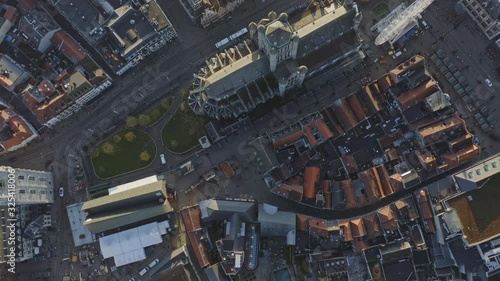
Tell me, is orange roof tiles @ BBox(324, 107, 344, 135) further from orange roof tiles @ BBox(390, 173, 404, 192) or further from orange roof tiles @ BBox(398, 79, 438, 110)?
Result: orange roof tiles @ BBox(390, 173, 404, 192)

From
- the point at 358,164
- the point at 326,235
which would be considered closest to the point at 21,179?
the point at 326,235

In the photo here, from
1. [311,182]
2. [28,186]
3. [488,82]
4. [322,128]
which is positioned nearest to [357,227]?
[311,182]

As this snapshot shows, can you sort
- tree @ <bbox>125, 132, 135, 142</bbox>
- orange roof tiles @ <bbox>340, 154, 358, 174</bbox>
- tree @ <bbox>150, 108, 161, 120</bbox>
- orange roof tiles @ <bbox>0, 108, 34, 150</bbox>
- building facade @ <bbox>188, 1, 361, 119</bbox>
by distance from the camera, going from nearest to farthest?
building facade @ <bbox>188, 1, 361, 119</bbox> → orange roof tiles @ <bbox>340, 154, 358, 174</bbox> → orange roof tiles @ <bbox>0, 108, 34, 150</bbox> → tree @ <bbox>125, 132, 135, 142</bbox> → tree @ <bbox>150, 108, 161, 120</bbox>

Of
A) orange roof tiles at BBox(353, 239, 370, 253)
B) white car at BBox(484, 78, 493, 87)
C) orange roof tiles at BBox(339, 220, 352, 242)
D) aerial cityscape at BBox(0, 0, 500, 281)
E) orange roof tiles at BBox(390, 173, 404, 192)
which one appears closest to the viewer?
aerial cityscape at BBox(0, 0, 500, 281)

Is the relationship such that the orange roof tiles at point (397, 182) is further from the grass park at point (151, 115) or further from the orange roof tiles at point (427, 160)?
the grass park at point (151, 115)

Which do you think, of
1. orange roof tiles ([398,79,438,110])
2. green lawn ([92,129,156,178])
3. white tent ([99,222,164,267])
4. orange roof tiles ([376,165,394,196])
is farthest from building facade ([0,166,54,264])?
orange roof tiles ([398,79,438,110])

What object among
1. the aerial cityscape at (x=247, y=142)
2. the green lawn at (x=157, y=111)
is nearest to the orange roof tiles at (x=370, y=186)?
the aerial cityscape at (x=247, y=142)

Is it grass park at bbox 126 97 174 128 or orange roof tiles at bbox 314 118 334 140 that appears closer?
orange roof tiles at bbox 314 118 334 140
